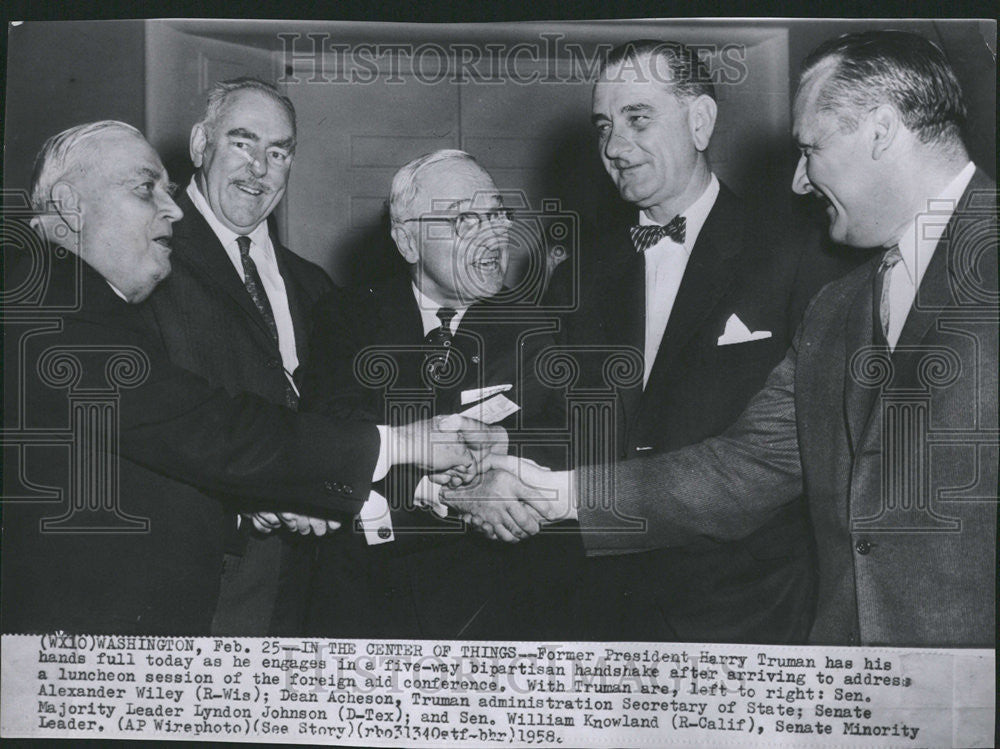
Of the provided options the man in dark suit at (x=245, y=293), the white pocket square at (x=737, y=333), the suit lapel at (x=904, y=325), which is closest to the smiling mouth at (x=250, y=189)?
the man in dark suit at (x=245, y=293)

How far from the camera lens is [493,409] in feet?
8.43

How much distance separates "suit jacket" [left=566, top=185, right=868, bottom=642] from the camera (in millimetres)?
2494

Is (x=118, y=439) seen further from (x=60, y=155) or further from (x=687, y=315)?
(x=687, y=315)

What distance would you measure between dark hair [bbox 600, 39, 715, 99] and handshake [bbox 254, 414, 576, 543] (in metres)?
0.92

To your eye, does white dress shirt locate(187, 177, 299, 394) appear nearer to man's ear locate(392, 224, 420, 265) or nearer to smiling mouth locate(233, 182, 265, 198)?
smiling mouth locate(233, 182, 265, 198)

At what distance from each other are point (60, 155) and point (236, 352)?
65 cm

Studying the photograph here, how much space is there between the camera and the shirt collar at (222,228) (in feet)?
8.46

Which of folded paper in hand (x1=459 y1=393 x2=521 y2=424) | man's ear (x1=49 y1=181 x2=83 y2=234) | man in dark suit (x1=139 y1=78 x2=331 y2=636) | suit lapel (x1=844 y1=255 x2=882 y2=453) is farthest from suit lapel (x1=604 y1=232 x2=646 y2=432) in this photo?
man's ear (x1=49 y1=181 x2=83 y2=234)

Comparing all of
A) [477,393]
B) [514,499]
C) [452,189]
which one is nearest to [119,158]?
[452,189]

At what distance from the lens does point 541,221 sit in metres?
2.58

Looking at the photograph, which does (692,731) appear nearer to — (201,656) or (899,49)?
(201,656)

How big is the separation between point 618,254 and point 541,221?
0.20 metres

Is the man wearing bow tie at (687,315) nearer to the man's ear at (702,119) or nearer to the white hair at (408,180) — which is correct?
the man's ear at (702,119)

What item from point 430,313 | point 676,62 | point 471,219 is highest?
point 676,62
